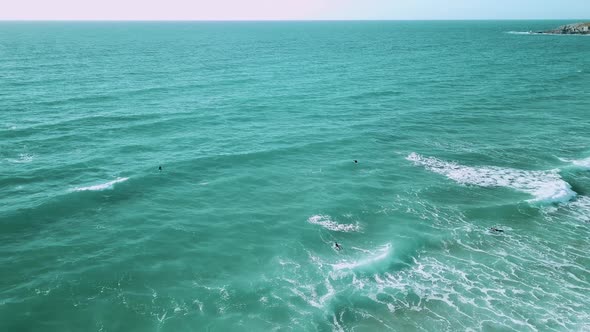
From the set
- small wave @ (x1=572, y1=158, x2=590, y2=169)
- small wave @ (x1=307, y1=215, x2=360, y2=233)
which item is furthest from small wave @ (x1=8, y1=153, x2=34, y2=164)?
small wave @ (x1=572, y1=158, x2=590, y2=169)

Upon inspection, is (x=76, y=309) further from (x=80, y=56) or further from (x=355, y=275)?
(x=80, y=56)

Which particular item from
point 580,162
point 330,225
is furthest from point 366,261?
point 580,162

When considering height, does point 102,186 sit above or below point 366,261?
above

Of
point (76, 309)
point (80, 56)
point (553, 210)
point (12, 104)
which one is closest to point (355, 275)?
point (76, 309)

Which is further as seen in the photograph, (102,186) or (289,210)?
(102,186)

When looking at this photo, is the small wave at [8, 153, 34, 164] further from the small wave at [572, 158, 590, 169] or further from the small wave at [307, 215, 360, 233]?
the small wave at [572, 158, 590, 169]

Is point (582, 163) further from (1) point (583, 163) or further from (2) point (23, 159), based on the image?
(2) point (23, 159)

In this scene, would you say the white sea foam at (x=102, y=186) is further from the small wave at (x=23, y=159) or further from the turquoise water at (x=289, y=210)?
the small wave at (x=23, y=159)
